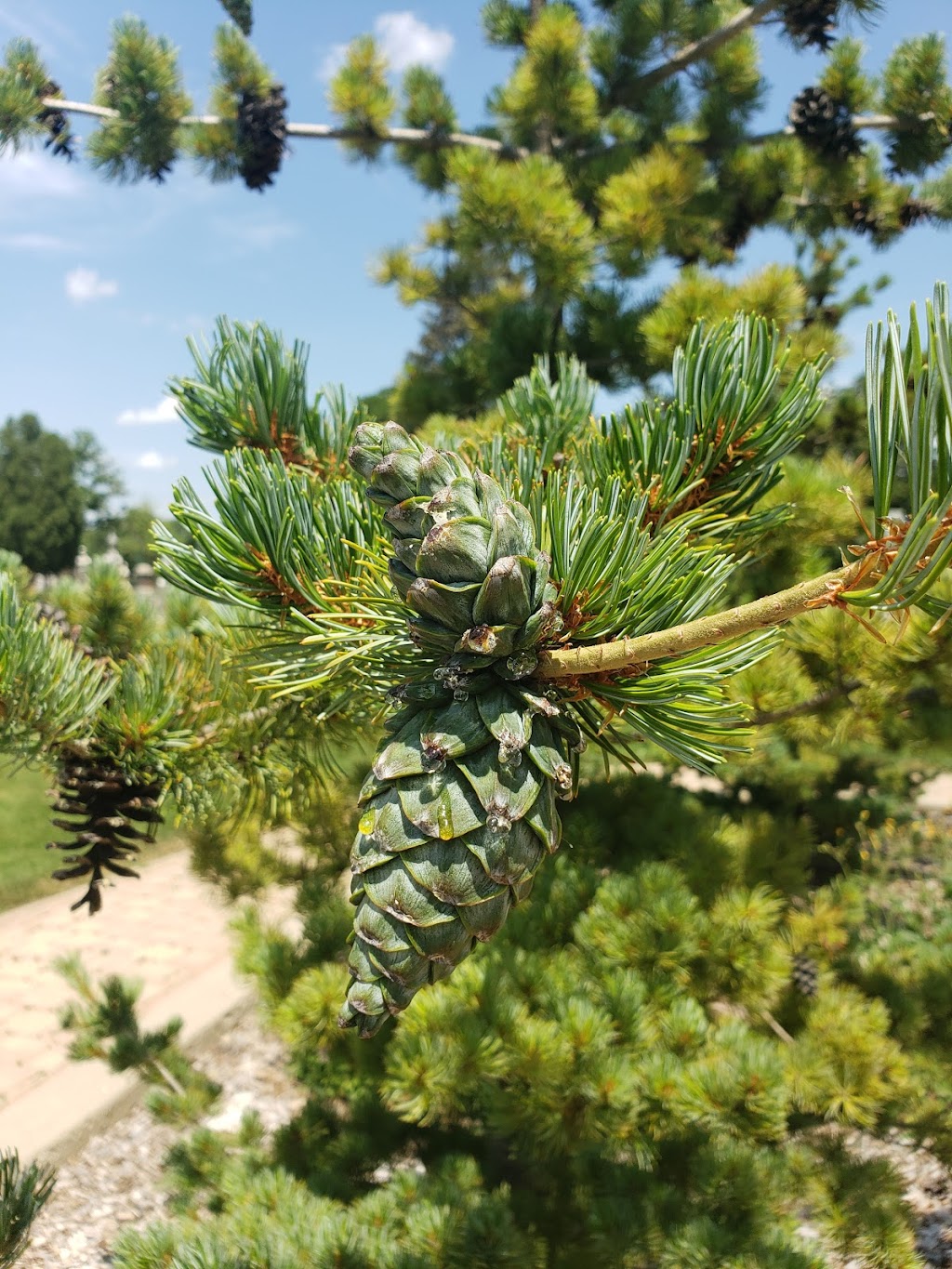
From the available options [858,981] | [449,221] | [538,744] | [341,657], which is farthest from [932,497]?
[449,221]

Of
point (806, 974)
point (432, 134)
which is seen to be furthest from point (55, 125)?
point (806, 974)

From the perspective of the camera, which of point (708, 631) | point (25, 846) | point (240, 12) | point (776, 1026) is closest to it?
point (708, 631)

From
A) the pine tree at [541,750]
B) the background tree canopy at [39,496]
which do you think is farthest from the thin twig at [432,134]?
the background tree canopy at [39,496]

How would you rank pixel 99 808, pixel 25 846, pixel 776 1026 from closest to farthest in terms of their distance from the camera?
pixel 99 808, pixel 776 1026, pixel 25 846

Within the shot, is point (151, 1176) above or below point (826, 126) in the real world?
below

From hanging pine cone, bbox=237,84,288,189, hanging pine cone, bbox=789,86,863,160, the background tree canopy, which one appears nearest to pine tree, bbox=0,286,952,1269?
hanging pine cone, bbox=789,86,863,160

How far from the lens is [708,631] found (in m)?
0.40

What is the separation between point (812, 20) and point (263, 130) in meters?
1.50

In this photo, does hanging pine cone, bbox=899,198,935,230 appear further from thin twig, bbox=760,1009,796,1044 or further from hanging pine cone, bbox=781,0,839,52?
thin twig, bbox=760,1009,796,1044

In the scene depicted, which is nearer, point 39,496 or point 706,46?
point 706,46

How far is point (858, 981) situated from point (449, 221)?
2423 mm

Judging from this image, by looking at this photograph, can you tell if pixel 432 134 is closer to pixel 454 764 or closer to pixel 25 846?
pixel 454 764

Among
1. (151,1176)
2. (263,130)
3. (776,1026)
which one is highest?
(263,130)

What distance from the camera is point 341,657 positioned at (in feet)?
1.76
